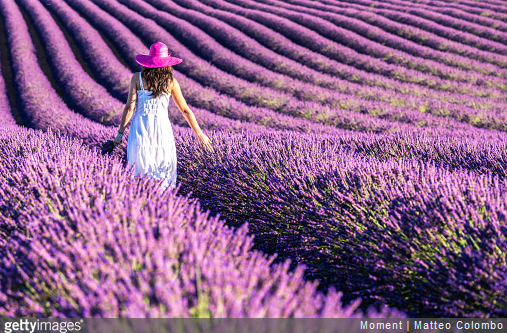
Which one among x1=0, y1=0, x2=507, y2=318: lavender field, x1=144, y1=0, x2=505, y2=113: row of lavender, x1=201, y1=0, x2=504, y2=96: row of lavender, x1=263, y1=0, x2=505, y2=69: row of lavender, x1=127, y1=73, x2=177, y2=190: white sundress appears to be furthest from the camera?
x1=263, y1=0, x2=505, y2=69: row of lavender

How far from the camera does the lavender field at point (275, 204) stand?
4.57 feet

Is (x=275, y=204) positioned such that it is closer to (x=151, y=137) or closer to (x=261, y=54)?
(x=151, y=137)

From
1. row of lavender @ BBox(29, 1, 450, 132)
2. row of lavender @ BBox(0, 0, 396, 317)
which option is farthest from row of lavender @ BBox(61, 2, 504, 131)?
row of lavender @ BBox(0, 0, 396, 317)

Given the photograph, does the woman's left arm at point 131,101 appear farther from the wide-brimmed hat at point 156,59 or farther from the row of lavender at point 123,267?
the row of lavender at point 123,267

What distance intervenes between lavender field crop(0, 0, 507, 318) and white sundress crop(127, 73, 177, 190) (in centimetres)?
18

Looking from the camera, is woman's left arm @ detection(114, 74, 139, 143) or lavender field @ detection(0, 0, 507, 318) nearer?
lavender field @ detection(0, 0, 507, 318)

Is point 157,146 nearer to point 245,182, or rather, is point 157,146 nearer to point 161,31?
point 245,182

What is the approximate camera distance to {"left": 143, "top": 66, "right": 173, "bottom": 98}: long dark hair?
298 cm

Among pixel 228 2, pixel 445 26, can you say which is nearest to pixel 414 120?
pixel 445 26

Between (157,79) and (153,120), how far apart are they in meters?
0.34

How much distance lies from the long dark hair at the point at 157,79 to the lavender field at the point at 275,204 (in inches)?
25.9

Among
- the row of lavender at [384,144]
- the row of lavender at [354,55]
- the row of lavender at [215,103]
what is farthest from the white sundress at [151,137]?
the row of lavender at [354,55]

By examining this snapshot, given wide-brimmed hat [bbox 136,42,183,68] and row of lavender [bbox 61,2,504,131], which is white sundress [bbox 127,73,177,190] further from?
row of lavender [bbox 61,2,504,131]

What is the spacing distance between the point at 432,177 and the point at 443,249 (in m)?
0.67
